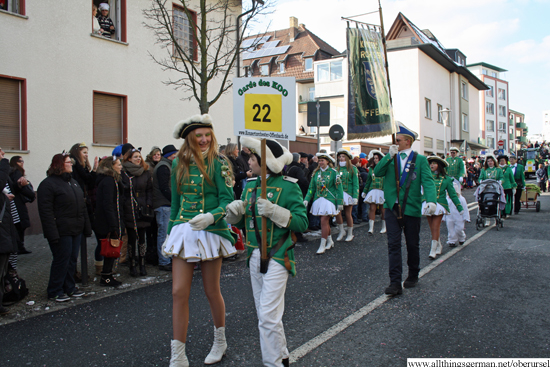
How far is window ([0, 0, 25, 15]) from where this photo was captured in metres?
11.2

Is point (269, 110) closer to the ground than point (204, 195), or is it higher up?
higher up

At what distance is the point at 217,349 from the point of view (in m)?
3.74

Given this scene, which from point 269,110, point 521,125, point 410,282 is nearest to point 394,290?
A: point 410,282

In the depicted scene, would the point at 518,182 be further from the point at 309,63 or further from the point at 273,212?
the point at 309,63

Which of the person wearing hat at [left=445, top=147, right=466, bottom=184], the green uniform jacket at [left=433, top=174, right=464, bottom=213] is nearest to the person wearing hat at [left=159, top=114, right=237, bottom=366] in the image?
the green uniform jacket at [left=433, top=174, right=464, bottom=213]

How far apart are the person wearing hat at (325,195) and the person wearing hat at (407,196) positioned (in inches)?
105

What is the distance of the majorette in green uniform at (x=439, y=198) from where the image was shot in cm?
795

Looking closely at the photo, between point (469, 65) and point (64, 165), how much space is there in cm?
8977

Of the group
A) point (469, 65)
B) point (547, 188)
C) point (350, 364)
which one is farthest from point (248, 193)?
point (469, 65)

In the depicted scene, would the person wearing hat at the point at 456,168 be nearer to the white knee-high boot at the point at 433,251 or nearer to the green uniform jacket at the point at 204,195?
the white knee-high boot at the point at 433,251

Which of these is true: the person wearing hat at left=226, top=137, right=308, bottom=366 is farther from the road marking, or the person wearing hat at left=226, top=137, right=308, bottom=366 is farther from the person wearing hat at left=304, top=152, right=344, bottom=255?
the person wearing hat at left=304, top=152, right=344, bottom=255

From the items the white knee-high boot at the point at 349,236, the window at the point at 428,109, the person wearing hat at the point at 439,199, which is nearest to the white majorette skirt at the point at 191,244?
the person wearing hat at the point at 439,199

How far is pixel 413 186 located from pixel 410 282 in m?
1.30

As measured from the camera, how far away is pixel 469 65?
3287 inches
